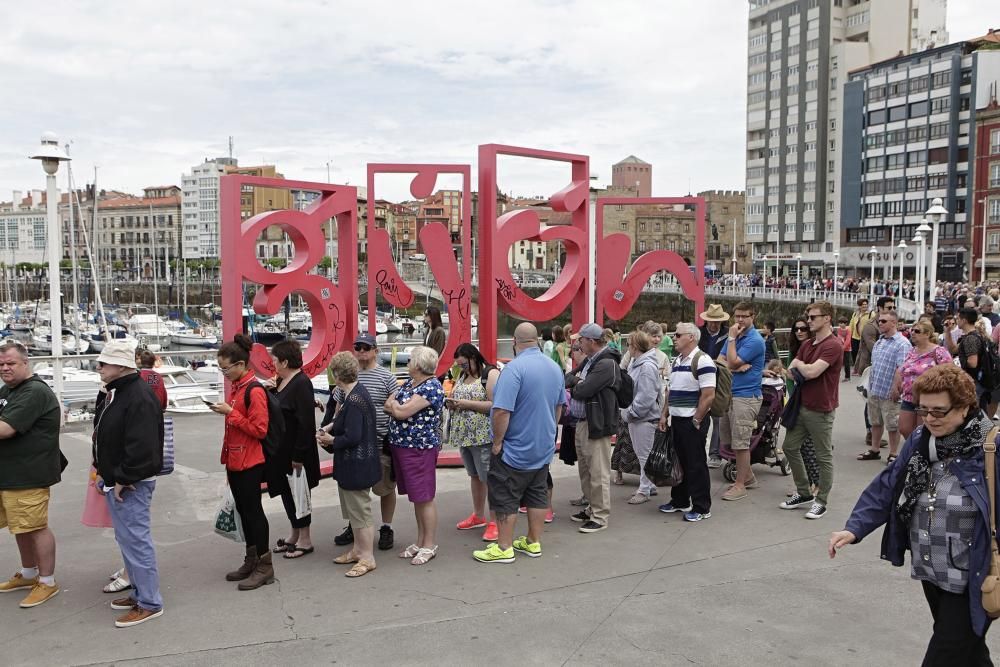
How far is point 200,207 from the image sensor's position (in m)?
120

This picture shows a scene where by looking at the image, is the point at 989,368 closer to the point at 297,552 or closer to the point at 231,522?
the point at 297,552

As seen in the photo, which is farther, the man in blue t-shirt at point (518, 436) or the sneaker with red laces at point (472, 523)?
the sneaker with red laces at point (472, 523)

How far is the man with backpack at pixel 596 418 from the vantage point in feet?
20.7

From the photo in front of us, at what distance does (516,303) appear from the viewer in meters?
8.79

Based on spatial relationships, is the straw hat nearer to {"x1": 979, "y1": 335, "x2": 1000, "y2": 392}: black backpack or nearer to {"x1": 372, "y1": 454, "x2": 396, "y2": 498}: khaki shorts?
{"x1": 979, "y1": 335, "x2": 1000, "y2": 392}: black backpack

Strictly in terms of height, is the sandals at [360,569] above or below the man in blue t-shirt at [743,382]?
below

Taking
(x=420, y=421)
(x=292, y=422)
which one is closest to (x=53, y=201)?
(x=292, y=422)

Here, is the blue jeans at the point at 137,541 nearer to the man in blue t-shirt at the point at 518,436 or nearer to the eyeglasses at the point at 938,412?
the man in blue t-shirt at the point at 518,436

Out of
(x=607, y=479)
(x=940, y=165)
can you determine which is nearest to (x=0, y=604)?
(x=607, y=479)

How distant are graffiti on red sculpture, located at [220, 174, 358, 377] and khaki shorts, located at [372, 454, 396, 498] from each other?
2.05 metres

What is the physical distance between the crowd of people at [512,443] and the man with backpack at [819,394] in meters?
0.02

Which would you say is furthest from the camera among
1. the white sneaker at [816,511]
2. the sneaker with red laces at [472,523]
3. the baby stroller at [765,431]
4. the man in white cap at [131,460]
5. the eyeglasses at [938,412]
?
the baby stroller at [765,431]

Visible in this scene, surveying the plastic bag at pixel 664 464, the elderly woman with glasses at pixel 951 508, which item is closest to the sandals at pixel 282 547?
the plastic bag at pixel 664 464

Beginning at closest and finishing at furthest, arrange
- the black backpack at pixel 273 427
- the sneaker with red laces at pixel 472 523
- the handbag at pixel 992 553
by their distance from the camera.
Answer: the handbag at pixel 992 553
the black backpack at pixel 273 427
the sneaker with red laces at pixel 472 523
